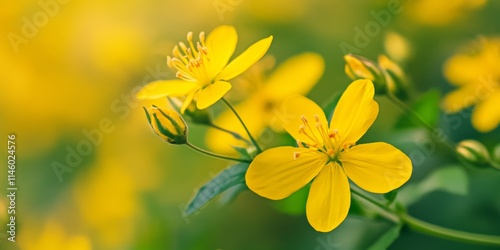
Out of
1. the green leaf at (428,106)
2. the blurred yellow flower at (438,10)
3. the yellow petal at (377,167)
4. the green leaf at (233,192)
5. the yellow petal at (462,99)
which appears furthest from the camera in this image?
the blurred yellow flower at (438,10)

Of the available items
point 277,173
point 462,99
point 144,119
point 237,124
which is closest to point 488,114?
point 462,99

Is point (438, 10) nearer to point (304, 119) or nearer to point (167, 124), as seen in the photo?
point (304, 119)

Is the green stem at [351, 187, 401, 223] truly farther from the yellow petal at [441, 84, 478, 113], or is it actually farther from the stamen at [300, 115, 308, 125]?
the yellow petal at [441, 84, 478, 113]

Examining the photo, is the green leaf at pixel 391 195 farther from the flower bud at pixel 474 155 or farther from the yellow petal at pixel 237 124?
the yellow petal at pixel 237 124

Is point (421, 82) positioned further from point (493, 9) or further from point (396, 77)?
point (396, 77)

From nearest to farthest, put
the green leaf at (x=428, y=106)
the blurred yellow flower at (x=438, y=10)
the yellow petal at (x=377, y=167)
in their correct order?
the yellow petal at (x=377, y=167) → the green leaf at (x=428, y=106) → the blurred yellow flower at (x=438, y=10)

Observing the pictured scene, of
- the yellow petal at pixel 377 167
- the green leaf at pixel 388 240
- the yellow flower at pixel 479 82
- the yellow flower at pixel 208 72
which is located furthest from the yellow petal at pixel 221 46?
the yellow flower at pixel 479 82

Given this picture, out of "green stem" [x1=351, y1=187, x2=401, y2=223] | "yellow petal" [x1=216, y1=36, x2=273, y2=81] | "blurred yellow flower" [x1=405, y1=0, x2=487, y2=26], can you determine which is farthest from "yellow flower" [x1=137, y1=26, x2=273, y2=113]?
"blurred yellow flower" [x1=405, y1=0, x2=487, y2=26]
